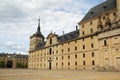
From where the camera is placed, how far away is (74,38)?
2203 inches

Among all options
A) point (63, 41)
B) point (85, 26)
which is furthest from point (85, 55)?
point (63, 41)

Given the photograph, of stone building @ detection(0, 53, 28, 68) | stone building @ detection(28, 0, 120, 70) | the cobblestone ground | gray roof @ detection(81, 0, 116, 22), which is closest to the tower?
stone building @ detection(28, 0, 120, 70)

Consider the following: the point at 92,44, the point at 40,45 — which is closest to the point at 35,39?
the point at 40,45

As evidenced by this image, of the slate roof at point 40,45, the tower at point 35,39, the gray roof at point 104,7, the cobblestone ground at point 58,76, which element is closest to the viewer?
the cobblestone ground at point 58,76

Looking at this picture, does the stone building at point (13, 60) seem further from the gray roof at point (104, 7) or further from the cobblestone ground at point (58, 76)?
the cobblestone ground at point (58, 76)

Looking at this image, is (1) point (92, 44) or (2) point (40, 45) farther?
(2) point (40, 45)

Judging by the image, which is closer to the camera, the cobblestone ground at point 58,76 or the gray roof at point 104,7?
the cobblestone ground at point 58,76

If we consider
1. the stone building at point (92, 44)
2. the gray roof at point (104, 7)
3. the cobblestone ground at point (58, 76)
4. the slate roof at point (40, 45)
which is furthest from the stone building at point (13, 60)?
the cobblestone ground at point (58, 76)

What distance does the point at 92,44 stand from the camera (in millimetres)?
46781

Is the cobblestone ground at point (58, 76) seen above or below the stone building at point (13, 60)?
below

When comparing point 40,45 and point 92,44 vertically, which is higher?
point 40,45

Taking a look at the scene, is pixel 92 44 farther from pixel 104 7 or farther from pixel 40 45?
pixel 40 45

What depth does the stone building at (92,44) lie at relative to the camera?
1534 inches

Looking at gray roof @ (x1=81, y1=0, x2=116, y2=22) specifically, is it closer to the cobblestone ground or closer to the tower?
the cobblestone ground
